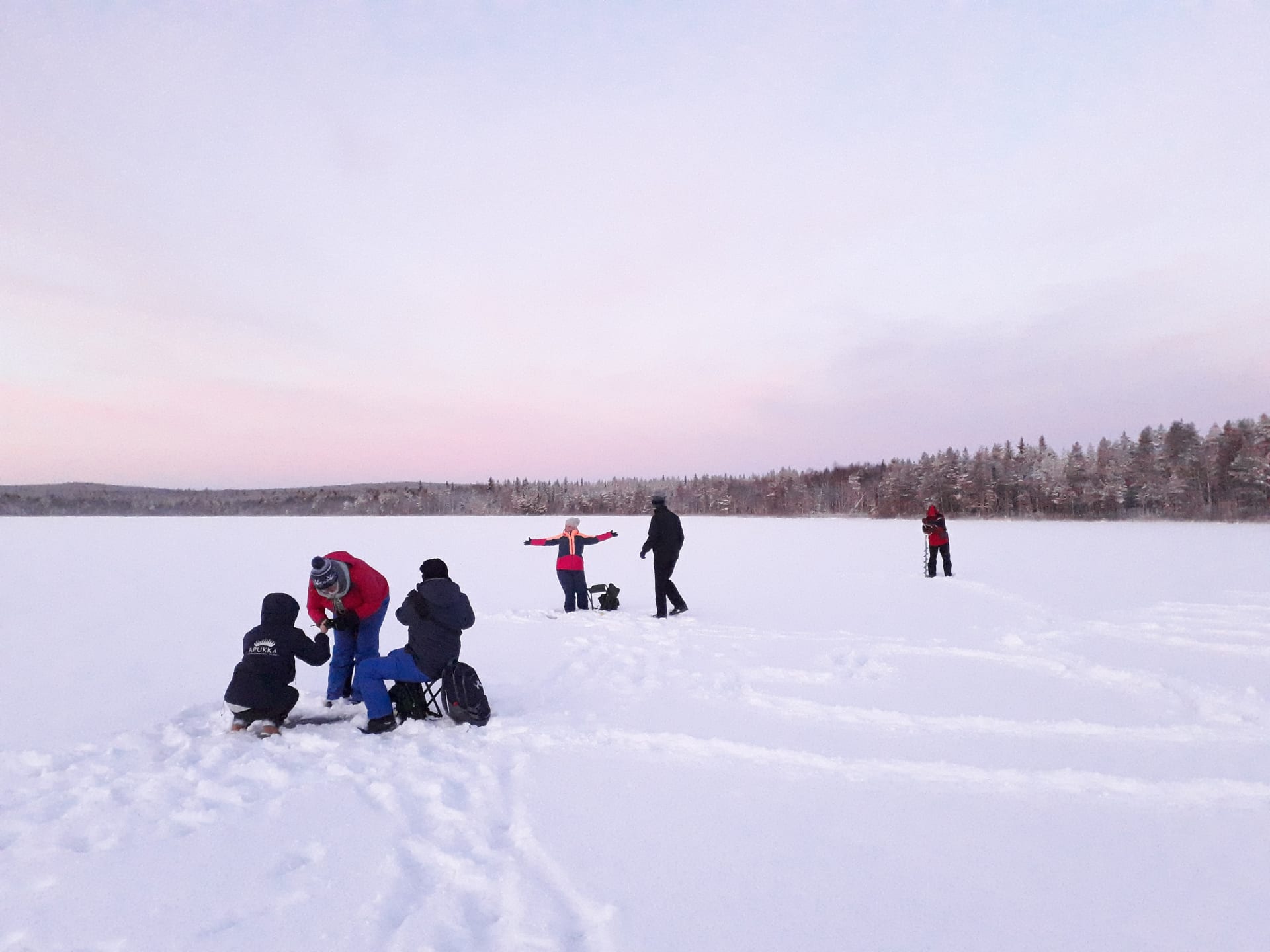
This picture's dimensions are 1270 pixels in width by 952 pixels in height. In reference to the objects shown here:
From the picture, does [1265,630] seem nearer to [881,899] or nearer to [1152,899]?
[1152,899]

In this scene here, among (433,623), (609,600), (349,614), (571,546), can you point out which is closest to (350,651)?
(349,614)

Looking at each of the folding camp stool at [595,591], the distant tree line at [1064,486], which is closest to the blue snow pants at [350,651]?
the folding camp stool at [595,591]

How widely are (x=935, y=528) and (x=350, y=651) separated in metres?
12.1

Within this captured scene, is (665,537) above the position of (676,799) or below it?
above

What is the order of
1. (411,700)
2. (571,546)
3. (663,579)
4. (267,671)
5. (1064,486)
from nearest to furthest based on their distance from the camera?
(267,671)
(411,700)
(663,579)
(571,546)
(1064,486)

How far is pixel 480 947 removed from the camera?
241 centimetres

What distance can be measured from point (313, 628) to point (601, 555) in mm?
12363

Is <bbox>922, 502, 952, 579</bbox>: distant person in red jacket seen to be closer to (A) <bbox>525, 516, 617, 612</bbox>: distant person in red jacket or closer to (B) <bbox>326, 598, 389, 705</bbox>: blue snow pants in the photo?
(A) <bbox>525, 516, 617, 612</bbox>: distant person in red jacket

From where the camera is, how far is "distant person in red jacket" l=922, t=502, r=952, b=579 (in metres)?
13.8

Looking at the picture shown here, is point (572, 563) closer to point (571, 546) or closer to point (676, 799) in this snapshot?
point (571, 546)

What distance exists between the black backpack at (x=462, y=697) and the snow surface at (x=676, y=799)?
0.70 ft

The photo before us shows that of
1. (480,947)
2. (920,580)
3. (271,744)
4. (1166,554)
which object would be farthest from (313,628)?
(1166,554)

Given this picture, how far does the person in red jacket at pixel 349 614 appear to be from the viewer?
5094 mm

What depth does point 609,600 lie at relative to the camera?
9.98 m
